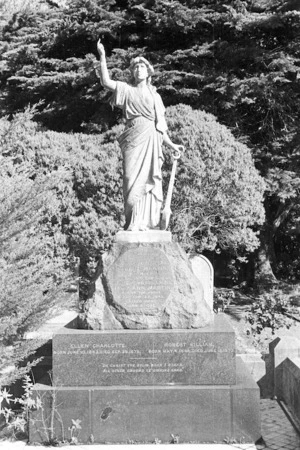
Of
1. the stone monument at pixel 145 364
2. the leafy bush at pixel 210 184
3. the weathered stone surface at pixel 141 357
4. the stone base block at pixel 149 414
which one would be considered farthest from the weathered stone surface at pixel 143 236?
the leafy bush at pixel 210 184

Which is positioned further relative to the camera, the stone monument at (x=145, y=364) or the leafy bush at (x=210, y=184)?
the leafy bush at (x=210, y=184)

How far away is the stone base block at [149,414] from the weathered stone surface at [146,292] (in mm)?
816

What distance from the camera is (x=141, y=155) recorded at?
684cm

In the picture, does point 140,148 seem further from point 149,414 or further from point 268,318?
point 268,318

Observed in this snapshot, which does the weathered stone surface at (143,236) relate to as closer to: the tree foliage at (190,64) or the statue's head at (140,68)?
the statue's head at (140,68)

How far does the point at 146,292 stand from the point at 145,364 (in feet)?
2.78

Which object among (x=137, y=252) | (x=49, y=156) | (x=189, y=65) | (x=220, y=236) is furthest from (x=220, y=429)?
(x=189, y=65)

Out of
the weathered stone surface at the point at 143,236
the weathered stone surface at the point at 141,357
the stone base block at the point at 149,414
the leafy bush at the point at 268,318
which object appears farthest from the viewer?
the leafy bush at the point at 268,318

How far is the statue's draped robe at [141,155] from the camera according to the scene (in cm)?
684

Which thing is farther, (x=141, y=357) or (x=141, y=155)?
(x=141, y=155)

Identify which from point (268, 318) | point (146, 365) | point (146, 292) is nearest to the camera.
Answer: point (146, 365)

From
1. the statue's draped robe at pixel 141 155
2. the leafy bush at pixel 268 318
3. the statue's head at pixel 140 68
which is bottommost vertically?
the leafy bush at pixel 268 318

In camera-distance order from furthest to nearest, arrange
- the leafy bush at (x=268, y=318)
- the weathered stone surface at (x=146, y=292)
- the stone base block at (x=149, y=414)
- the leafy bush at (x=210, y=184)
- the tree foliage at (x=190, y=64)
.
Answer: the tree foliage at (x=190, y=64), the leafy bush at (x=210, y=184), the leafy bush at (x=268, y=318), the weathered stone surface at (x=146, y=292), the stone base block at (x=149, y=414)

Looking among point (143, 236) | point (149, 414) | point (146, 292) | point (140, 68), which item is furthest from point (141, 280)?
point (140, 68)
